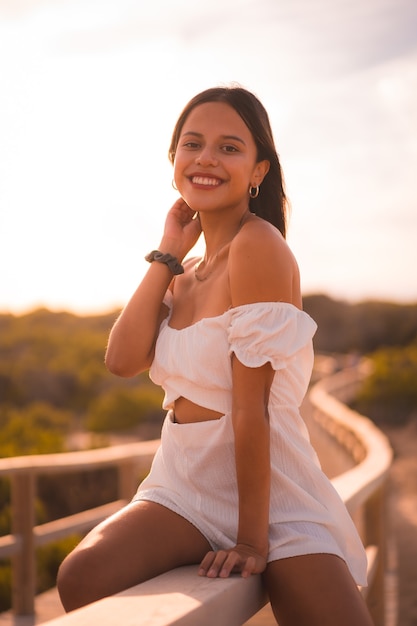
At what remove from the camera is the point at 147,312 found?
231 cm

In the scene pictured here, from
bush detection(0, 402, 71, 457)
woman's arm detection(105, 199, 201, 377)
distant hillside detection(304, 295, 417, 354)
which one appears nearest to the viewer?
woman's arm detection(105, 199, 201, 377)

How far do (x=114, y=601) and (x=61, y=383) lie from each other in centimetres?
3758

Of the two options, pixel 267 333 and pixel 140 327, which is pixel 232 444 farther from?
pixel 140 327

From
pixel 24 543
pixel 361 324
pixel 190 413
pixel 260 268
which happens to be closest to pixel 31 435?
pixel 24 543

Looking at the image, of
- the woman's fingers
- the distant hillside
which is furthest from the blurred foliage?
the distant hillside

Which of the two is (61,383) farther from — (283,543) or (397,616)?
(283,543)

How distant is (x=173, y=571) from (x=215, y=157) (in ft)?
3.44

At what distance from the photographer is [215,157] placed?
2.30 m

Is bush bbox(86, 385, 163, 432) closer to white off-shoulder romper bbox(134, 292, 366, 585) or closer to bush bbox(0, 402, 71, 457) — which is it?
bush bbox(0, 402, 71, 457)

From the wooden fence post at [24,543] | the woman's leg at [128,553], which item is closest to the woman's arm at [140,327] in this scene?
the woman's leg at [128,553]

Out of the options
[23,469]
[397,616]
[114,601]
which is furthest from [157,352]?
[397,616]

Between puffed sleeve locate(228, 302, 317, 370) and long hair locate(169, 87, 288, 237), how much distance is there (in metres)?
0.51

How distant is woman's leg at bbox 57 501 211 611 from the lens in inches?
71.7

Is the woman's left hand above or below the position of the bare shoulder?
below
